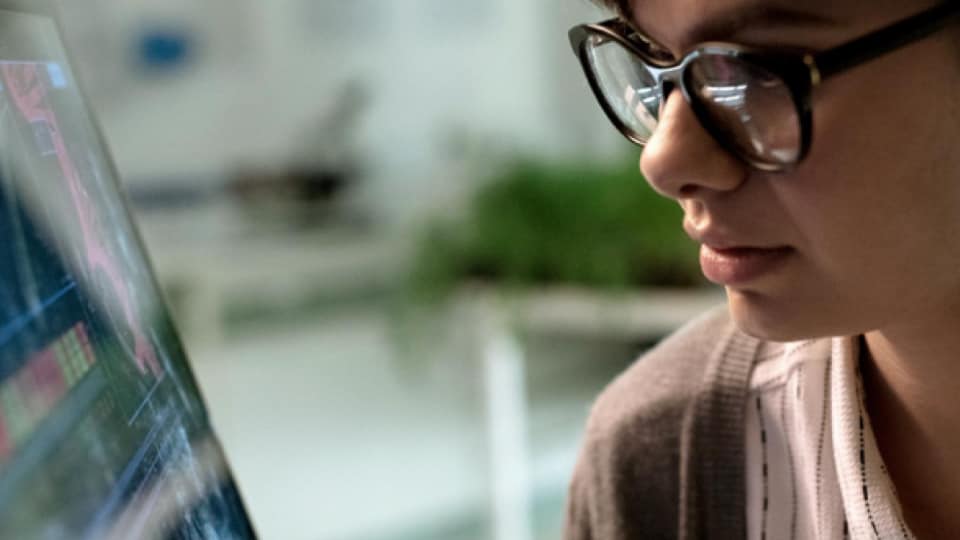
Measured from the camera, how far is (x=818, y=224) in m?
0.50

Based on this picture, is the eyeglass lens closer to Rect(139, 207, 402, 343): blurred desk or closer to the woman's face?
the woman's face

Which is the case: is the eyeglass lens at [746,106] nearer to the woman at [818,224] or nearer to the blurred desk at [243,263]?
the woman at [818,224]

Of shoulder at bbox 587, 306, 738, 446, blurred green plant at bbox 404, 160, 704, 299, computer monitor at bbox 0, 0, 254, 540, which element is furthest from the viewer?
blurred green plant at bbox 404, 160, 704, 299

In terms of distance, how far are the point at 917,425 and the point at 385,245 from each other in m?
1.46

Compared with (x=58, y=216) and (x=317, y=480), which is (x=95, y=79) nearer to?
(x=317, y=480)

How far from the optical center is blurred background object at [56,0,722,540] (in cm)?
176

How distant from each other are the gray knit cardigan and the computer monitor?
30cm

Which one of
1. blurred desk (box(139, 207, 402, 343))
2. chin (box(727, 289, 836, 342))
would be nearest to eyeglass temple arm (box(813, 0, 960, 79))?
chin (box(727, 289, 836, 342))

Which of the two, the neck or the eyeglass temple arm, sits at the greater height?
the eyeglass temple arm

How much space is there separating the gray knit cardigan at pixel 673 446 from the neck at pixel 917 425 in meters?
0.09

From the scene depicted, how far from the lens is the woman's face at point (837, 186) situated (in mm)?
482

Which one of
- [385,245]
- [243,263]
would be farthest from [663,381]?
[385,245]

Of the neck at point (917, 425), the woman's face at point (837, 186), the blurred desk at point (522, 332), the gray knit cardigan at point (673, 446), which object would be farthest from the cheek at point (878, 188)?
the blurred desk at point (522, 332)

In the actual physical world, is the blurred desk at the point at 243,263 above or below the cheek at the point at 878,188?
below
